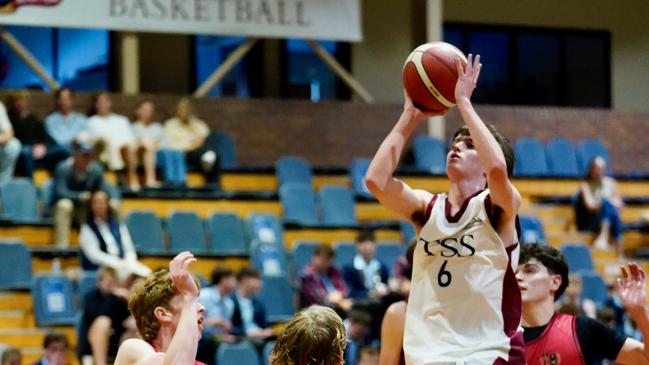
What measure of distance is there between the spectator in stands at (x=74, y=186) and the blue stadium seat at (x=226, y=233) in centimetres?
113

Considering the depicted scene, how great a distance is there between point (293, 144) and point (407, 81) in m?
10.5

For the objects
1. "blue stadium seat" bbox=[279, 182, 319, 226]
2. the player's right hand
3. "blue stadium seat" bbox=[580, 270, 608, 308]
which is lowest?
"blue stadium seat" bbox=[580, 270, 608, 308]

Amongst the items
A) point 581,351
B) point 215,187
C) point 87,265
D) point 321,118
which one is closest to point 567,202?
point 321,118

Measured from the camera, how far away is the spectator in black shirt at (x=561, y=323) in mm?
4504

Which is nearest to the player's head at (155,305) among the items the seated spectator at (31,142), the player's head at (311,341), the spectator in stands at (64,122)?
the player's head at (311,341)

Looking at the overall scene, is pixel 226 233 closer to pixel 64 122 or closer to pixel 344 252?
pixel 344 252

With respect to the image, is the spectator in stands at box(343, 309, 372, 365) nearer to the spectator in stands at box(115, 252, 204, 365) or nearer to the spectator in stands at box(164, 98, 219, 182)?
the spectator in stands at box(164, 98, 219, 182)

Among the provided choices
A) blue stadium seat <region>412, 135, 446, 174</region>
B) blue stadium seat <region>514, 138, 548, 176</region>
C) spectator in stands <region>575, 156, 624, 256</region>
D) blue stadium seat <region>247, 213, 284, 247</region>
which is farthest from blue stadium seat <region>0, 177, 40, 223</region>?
blue stadium seat <region>514, 138, 548, 176</region>

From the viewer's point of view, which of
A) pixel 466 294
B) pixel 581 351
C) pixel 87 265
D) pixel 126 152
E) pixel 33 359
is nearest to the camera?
pixel 466 294

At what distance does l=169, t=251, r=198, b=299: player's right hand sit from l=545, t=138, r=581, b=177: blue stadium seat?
41.0ft

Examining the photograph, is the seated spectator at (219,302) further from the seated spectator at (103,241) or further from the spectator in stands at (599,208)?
Result: the spectator in stands at (599,208)

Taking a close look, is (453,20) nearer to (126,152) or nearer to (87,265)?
(126,152)

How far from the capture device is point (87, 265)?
10656 millimetres

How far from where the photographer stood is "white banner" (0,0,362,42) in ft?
44.4
